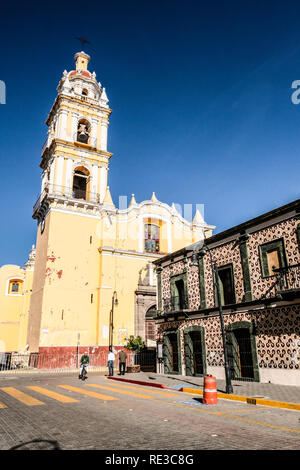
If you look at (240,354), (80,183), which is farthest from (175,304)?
(80,183)

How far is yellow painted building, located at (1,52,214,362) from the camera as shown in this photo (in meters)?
27.3

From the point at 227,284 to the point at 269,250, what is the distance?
313 cm

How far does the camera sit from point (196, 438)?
596 centimetres

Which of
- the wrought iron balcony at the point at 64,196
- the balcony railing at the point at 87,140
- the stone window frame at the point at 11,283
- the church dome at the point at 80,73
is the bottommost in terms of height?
the stone window frame at the point at 11,283

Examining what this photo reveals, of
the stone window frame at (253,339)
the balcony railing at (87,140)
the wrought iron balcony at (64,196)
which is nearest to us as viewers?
the stone window frame at (253,339)

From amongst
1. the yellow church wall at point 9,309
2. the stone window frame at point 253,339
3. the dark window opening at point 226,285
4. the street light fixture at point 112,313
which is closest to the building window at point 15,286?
the yellow church wall at point 9,309

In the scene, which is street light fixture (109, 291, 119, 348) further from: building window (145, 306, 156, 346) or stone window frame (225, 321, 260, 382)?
stone window frame (225, 321, 260, 382)

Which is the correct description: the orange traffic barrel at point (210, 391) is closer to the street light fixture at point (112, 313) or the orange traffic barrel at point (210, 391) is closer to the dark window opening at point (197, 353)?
the dark window opening at point (197, 353)

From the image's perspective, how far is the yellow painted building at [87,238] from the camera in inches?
1074

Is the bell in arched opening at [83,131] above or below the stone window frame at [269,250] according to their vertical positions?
above

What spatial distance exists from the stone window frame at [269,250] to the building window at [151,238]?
17.8 meters

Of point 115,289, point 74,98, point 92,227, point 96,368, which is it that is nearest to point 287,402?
point 96,368

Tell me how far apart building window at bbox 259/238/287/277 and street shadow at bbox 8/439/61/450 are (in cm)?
1098

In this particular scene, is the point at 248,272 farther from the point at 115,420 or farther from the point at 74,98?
the point at 74,98
